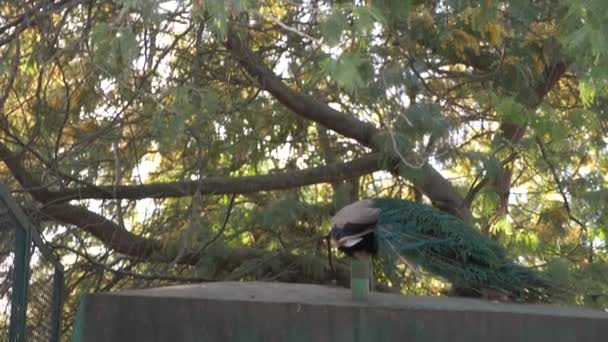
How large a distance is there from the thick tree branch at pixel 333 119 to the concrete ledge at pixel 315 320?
3347 millimetres

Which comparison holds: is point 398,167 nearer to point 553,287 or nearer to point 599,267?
point 599,267

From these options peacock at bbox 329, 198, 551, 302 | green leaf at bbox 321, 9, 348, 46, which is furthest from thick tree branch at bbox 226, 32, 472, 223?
peacock at bbox 329, 198, 551, 302

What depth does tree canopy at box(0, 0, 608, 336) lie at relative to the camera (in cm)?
684

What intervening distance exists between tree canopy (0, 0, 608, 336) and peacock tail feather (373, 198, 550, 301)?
5.73 feet

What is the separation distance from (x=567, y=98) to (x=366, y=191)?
6.11 ft

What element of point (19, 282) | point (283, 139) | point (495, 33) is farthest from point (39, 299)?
point (283, 139)

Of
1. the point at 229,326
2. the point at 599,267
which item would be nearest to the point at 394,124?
the point at 599,267

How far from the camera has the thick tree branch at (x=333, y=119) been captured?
7660 millimetres

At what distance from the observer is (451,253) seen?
445cm

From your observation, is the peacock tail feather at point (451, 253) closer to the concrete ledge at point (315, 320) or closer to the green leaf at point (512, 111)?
the concrete ledge at point (315, 320)

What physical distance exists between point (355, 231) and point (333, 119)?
Answer: 3.56 meters

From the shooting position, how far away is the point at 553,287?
4.57 meters

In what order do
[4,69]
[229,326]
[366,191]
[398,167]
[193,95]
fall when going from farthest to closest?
[366,191]
[398,167]
[193,95]
[4,69]
[229,326]

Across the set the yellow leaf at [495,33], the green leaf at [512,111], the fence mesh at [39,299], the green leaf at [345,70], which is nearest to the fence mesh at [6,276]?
the fence mesh at [39,299]
